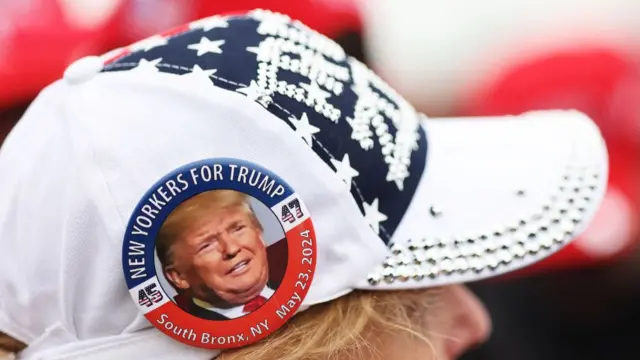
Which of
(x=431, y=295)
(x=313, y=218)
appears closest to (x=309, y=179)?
(x=313, y=218)

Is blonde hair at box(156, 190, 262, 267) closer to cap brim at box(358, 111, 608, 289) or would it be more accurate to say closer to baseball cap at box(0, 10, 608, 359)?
baseball cap at box(0, 10, 608, 359)

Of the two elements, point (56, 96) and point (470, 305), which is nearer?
point (56, 96)

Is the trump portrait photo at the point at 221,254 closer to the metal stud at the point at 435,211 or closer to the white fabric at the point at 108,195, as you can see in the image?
the white fabric at the point at 108,195

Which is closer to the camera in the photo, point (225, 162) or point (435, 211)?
point (225, 162)

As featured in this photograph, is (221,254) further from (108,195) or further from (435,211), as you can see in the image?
(435,211)

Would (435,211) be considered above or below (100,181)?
below

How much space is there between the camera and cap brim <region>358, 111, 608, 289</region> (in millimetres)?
580

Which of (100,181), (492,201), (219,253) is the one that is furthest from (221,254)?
(492,201)

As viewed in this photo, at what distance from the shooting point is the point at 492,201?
621 mm

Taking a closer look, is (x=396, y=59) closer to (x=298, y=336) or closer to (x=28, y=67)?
(x=28, y=67)

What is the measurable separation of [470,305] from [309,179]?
0.28 metres

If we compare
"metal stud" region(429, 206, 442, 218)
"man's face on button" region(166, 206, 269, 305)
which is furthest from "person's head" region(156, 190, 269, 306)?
"metal stud" region(429, 206, 442, 218)

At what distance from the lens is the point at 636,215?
116 centimetres

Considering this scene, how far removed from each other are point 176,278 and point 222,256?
1.4 inches
